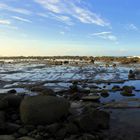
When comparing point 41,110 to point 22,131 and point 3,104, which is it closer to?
point 22,131

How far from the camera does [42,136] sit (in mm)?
14125

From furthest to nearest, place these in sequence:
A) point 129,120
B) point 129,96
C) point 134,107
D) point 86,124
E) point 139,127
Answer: point 129,96, point 134,107, point 129,120, point 139,127, point 86,124

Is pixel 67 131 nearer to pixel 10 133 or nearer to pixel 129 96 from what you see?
pixel 10 133

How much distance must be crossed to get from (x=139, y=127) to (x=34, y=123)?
5266mm

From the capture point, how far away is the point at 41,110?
622 inches

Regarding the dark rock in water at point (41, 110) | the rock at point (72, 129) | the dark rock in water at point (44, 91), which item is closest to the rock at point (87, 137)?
the rock at point (72, 129)

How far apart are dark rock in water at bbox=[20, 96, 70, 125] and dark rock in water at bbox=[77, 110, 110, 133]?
A: 1493 millimetres

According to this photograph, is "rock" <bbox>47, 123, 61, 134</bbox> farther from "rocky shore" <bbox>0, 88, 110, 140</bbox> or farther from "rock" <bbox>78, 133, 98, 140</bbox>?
"rock" <bbox>78, 133, 98, 140</bbox>

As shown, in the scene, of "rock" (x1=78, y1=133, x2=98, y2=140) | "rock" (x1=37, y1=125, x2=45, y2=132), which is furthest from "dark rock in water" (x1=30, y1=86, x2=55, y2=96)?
"rock" (x1=78, y1=133, x2=98, y2=140)

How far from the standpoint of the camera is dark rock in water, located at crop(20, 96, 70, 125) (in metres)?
15.7

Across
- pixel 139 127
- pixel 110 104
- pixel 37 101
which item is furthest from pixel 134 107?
pixel 37 101

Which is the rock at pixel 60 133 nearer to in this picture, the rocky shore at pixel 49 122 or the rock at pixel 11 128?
the rocky shore at pixel 49 122

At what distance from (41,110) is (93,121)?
2.65 metres

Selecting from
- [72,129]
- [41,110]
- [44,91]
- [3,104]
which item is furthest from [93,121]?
[44,91]
